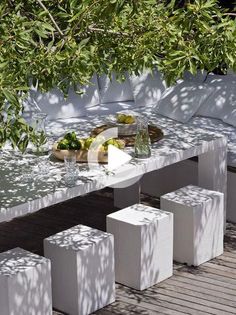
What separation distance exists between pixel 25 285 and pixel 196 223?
1294mm

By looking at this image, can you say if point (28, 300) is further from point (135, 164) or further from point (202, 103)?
point (202, 103)

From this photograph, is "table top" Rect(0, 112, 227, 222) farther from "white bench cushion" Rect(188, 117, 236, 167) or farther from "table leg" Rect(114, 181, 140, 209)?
"table leg" Rect(114, 181, 140, 209)

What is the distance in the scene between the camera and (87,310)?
14.3ft

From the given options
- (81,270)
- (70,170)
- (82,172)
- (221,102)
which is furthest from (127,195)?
(81,270)

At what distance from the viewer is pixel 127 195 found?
589 cm

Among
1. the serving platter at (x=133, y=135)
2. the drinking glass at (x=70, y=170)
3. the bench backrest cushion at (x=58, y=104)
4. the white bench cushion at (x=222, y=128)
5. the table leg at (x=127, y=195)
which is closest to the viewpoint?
the drinking glass at (x=70, y=170)

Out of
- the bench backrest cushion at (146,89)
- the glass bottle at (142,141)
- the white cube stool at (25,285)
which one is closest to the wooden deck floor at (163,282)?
the white cube stool at (25,285)

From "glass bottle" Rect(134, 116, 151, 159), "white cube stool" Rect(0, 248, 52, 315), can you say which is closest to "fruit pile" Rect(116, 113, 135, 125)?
"glass bottle" Rect(134, 116, 151, 159)

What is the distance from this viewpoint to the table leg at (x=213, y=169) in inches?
210

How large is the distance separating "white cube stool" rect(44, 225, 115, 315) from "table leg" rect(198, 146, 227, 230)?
1148 millimetres

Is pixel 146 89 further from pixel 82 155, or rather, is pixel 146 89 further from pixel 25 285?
pixel 25 285

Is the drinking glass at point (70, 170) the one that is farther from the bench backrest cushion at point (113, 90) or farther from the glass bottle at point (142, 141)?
the bench backrest cushion at point (113, 90)

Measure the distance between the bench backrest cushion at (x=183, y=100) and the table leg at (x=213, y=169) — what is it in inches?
32.4

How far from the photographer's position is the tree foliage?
3146mm
